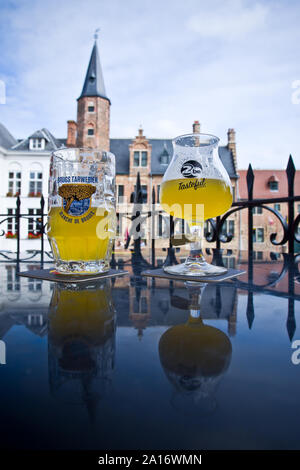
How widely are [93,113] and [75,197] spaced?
14.7 metres

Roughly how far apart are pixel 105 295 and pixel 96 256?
24 centimetres

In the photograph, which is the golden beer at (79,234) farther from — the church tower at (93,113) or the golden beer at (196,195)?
the church tower at (93,113)

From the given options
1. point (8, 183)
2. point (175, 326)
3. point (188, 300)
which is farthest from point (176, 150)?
point (8, 183)

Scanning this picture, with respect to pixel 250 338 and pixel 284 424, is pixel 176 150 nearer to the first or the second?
pixel 250 338

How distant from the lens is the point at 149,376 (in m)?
0.20

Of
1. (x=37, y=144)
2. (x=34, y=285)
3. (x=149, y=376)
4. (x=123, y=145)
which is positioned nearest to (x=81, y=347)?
(x=149, y=376)

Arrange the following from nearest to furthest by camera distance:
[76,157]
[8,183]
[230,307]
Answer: [230,307] → [76,157] → [8,183]

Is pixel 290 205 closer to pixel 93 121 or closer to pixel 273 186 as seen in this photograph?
pixel 93 121

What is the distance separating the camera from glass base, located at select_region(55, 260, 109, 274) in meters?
0.68

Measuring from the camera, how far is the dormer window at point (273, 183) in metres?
17.1

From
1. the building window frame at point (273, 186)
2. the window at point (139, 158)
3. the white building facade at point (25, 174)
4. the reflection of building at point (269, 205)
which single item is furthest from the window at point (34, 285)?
the building window frame at point (273, 186)

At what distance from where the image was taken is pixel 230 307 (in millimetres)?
401
